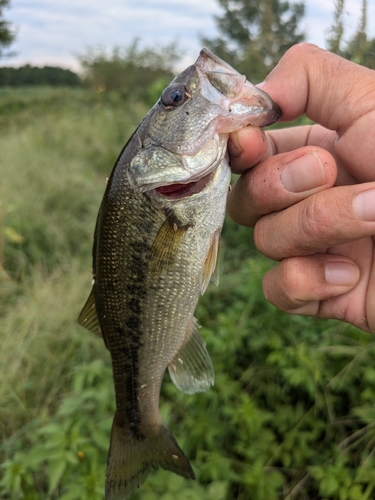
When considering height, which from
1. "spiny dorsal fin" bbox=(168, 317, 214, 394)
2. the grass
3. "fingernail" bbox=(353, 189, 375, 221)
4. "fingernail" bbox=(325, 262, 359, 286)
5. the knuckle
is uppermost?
"fingernail" bbox=(353, 189, 375, 221)

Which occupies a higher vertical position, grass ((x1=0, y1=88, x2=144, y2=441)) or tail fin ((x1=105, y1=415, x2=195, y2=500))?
tail fin ((x1=105, y1=415, x2=195, y2=500))

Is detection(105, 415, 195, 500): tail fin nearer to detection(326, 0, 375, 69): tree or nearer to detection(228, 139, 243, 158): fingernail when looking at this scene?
detection(228, 139, 243, 158): fingernail

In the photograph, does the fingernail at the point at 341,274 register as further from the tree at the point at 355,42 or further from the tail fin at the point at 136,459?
the tree at the point at 355,42

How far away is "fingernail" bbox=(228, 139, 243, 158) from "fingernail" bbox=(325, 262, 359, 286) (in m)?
0.63

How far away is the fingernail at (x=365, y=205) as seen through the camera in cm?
125

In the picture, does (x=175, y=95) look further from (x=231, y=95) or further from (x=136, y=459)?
(x=136, y=459)

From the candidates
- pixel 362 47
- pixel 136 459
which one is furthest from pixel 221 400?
pixel 362 47

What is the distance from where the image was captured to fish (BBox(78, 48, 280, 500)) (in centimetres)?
132

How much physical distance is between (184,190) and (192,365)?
2.63 feet

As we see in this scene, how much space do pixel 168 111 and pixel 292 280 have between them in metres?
0.86

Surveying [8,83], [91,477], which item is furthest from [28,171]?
[8,83]

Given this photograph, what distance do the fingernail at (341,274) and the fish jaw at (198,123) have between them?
0.68 meters

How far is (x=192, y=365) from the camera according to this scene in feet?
5.47

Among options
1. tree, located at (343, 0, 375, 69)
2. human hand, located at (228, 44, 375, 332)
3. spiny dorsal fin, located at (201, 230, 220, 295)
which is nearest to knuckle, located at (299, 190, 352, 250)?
human hand, located at (228, 44, 375, 332)
